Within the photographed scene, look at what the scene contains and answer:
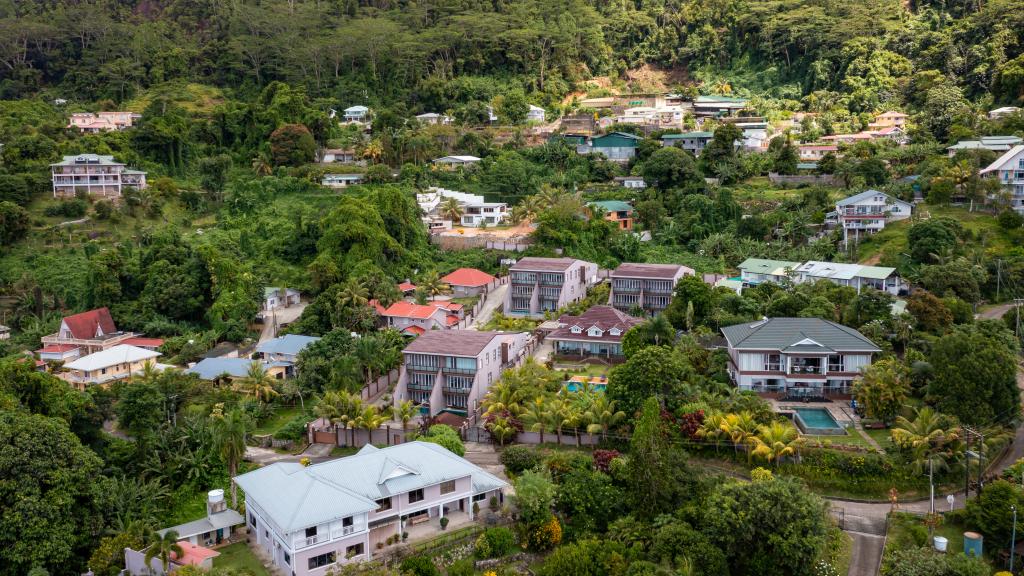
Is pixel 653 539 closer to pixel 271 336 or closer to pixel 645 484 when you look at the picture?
pixel 645 484

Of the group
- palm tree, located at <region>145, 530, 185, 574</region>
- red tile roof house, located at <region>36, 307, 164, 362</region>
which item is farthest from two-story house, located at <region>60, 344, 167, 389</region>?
palm tree, located at <region>145, 530, 185, 574</region>

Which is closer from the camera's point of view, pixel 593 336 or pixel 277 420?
pixel 277 420

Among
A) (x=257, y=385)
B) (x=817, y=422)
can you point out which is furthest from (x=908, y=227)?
(x=257, y=385)

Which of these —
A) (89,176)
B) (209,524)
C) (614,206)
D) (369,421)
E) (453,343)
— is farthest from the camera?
(89,176)

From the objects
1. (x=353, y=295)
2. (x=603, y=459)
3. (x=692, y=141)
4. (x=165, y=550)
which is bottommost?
(x=165, y=550)

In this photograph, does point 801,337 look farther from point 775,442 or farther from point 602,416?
point 602,416

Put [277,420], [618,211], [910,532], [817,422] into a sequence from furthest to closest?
[618,211], [277,420], [817,422], [910,532]
